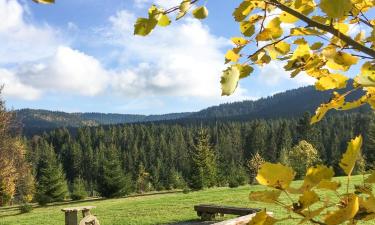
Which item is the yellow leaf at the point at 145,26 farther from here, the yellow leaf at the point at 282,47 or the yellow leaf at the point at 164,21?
the yellow leaf at the point at 282,47

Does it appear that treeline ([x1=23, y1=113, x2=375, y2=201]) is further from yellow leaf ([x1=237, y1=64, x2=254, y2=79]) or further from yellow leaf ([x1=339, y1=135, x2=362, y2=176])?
→ yellow leaf ([x1=339, y1=135, x2=362, y2=176])

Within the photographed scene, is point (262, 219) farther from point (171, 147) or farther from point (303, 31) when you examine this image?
point (171, 147)

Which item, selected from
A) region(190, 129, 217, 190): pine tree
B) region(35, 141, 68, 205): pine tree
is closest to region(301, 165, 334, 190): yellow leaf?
region(190, 129, 217, 190): pine tree

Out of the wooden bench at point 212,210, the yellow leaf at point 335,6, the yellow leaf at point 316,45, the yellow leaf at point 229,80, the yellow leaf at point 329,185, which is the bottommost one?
the wooden bench at point 212,210

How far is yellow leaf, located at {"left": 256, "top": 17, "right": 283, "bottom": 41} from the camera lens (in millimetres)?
970

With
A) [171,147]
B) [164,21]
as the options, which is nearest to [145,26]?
[164,21]

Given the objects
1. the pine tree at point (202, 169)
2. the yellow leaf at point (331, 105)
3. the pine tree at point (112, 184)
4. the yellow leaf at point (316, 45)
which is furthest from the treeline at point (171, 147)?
the yellow leaf at point (316, 45)

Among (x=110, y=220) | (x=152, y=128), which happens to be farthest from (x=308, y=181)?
(x=152, y=128)

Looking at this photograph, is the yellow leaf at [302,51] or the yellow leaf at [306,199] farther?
the yellow leaf at [302,51]

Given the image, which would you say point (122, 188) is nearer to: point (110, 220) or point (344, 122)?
point (110, 220)

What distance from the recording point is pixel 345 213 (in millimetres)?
635

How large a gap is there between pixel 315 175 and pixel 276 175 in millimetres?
82

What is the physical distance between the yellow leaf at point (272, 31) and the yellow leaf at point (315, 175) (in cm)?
37

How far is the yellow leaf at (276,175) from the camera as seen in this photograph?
655 mm
